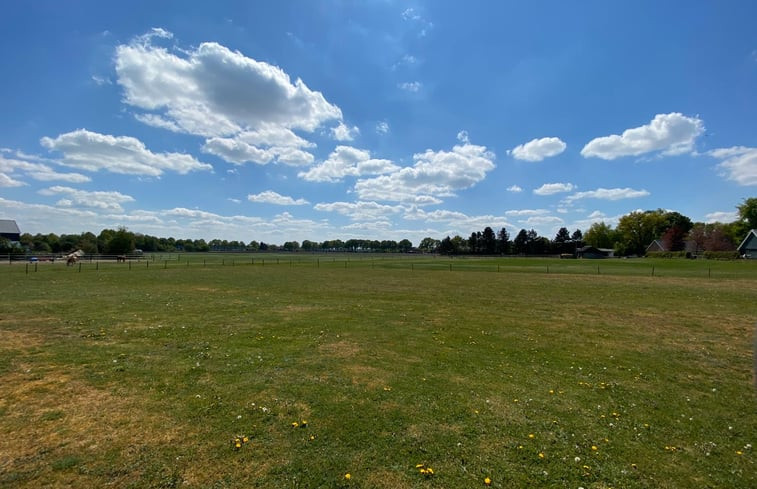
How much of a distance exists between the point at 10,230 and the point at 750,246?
18118 cm

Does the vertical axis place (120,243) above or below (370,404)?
above

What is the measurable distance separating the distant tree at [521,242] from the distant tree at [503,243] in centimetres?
287

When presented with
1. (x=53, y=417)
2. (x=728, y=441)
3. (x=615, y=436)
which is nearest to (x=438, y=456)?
(x=615, y=436)

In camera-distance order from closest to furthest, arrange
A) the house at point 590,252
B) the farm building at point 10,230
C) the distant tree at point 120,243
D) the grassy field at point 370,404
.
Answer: the grassy field at point 370,404, the distant tree at point 120,243, the farm building at point 10,230, the house at point 590,252

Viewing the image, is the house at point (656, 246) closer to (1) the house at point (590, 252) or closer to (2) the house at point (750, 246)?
(1) the house at point (590, 252)

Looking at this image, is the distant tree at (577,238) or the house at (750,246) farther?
the distant tree at (577,238)

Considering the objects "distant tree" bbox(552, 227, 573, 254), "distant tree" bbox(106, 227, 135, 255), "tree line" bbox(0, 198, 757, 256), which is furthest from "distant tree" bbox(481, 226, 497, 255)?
"distant tree" bbox(106, 227, 135, 255)

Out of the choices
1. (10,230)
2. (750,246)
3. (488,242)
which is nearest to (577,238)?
(488,242)

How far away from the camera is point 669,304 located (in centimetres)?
1752

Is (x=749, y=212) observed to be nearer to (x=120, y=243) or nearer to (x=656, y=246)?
(x=656, y=246)

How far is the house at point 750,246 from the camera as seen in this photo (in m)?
69.2

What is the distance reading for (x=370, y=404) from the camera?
5793mm

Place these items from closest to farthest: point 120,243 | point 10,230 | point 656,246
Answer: point 120,243, point 10,230, point 656,246

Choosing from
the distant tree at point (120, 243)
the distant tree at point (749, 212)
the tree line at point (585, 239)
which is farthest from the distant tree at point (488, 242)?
the distant tree at point (120, 243)
